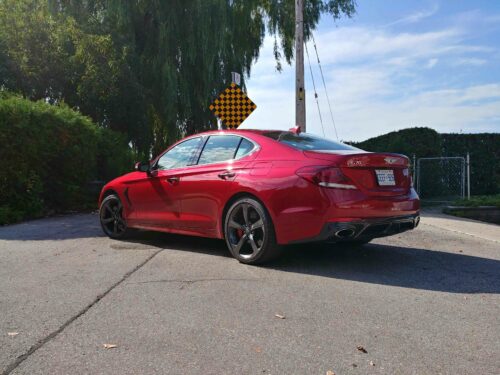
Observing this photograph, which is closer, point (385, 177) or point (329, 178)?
point (329, 178)

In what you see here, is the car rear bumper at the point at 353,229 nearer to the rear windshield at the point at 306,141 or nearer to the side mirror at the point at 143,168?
the rear windshield at the point at 306,141

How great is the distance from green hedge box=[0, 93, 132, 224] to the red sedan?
4.41 metres

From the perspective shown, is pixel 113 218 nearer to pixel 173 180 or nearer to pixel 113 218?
pixel 113 218

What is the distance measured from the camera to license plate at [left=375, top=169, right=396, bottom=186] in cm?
518

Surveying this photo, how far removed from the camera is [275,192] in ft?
16.8

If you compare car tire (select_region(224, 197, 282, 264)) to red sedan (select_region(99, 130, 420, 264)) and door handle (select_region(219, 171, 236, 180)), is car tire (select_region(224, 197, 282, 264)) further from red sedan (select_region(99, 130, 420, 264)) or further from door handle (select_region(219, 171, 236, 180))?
Answer: door handle (select_region(219, 171, 236, 180))

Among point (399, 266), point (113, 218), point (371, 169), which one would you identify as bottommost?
point (399, 266)

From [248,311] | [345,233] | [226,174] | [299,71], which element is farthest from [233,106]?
[248,311]

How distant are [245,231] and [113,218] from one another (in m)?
2.74

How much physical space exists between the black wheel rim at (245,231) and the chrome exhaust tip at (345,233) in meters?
0.80

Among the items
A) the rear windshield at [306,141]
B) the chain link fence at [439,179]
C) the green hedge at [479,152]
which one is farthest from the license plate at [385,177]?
the green hedge at [479,152]

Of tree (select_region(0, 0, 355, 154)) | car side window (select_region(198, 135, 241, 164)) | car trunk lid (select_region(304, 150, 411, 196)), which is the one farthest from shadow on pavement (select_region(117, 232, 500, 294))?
tree (select_region(0, 0, 355, 154))

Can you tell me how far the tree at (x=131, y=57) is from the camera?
17031 millimetres

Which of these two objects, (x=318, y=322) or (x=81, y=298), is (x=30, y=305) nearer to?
(x=81, y=298)
